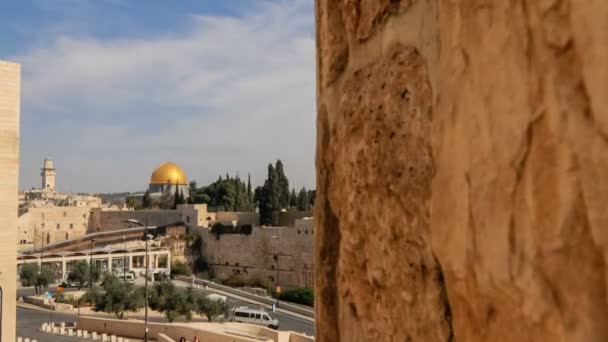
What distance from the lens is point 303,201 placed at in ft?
204

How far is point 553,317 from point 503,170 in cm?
18

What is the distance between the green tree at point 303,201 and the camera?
61.4 metres

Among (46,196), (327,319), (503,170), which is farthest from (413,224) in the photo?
(46,196)

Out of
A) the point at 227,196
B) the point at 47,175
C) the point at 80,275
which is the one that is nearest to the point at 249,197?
the point at 227,196

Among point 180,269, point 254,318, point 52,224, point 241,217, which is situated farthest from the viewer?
point 52,224

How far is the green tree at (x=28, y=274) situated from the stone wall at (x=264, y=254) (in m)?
13.6

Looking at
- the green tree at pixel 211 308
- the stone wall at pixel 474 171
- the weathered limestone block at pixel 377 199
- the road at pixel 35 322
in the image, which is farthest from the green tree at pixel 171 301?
the stone wall at pixel 474 171

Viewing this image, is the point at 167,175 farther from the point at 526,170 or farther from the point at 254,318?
the point at 526,170

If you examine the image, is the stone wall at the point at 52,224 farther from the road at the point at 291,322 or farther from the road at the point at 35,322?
the road at the point at 291,322

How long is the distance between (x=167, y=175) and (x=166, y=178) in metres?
0.39

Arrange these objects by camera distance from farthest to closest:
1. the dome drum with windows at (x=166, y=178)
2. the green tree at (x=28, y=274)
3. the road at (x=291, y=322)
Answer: the dome drum with windows at (x=166, y=178)
the green tree at (x=28, y=274)
the road at (x=291, y=322)

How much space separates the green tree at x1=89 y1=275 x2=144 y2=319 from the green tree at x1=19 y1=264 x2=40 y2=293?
7554 millimetres

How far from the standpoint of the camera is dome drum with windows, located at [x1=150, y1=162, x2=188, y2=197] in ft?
267

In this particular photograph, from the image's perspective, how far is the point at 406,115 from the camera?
1071 millimetres
